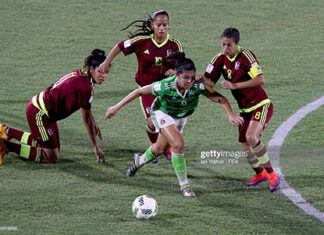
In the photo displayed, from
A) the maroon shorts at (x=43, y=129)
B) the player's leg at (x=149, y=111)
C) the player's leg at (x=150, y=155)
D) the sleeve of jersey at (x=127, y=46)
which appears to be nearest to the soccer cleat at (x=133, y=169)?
the player's leg at (x=150, y=155)

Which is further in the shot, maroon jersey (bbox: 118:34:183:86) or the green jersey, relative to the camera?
maroon jersey (bbox: 118:34:183:86)

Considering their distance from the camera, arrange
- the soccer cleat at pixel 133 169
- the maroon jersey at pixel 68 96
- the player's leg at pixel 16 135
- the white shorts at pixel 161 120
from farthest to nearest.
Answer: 1. the player's leg at pixel 16 135
2. the maroon jersey at pixel 68 96
3. the soccer cleat at pixel 133 169
4. the white shorts at pixel 161 120

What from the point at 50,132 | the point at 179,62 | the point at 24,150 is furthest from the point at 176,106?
the point at 24,150

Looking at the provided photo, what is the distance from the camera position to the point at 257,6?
1573 cm

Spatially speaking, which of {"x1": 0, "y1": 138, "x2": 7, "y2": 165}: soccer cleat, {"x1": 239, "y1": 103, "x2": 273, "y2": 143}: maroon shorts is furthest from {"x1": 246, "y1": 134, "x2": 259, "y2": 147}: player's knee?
{"x1": 0, "y1": 138, "x2": 7, "y2": 165}: soccer cleat

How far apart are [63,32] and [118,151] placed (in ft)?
21.0

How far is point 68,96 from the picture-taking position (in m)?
7.89

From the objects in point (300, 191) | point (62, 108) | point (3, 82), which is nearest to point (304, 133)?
point (300, 191)

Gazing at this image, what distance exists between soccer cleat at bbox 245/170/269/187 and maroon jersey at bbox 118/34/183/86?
1.89 m

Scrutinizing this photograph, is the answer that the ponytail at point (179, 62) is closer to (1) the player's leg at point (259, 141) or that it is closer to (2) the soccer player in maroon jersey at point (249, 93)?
(2) the soccer player in maroon jersey at point (249, 93)

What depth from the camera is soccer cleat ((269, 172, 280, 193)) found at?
7.23 m

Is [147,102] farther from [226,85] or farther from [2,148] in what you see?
[2,148]

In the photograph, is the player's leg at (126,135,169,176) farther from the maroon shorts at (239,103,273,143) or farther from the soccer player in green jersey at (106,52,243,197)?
the maroon shorts at (239,103,273,143)

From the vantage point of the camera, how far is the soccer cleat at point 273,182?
723cm
